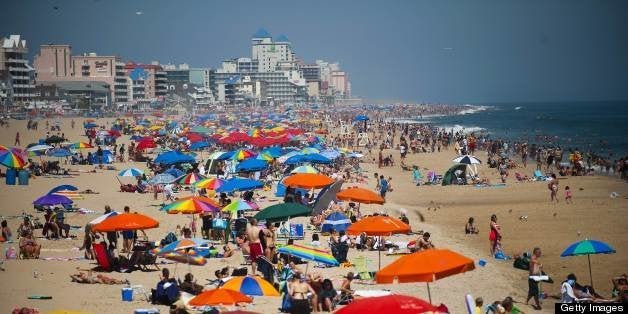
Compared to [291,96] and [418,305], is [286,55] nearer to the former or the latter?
[291,96]

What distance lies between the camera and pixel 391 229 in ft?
41.1

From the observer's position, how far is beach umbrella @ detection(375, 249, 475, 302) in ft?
28.3

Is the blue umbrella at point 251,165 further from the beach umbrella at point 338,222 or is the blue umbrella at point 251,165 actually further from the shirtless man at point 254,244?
the shirtless man at point 254,244

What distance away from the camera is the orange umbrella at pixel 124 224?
41.3 feet

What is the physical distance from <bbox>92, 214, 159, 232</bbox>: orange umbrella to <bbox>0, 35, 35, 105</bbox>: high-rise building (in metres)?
86.3

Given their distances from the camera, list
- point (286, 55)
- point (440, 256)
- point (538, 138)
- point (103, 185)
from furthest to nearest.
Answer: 1. point (286, 55)
2. point (538, 138)
3. point (103, 185)
4. point (440, 256)

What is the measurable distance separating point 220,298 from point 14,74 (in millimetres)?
95383

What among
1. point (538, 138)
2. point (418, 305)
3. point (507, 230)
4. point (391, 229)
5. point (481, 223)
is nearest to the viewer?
point (418, 305)

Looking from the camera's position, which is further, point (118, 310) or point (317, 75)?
point (317, 75)

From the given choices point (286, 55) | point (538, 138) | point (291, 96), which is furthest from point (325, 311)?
point (286, 55)

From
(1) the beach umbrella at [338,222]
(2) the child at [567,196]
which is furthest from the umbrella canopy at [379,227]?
(2) the child at [567,196]

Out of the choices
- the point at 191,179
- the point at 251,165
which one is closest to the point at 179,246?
the point at 191,179

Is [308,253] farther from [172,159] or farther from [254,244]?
[172,159]

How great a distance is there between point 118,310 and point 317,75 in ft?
606
